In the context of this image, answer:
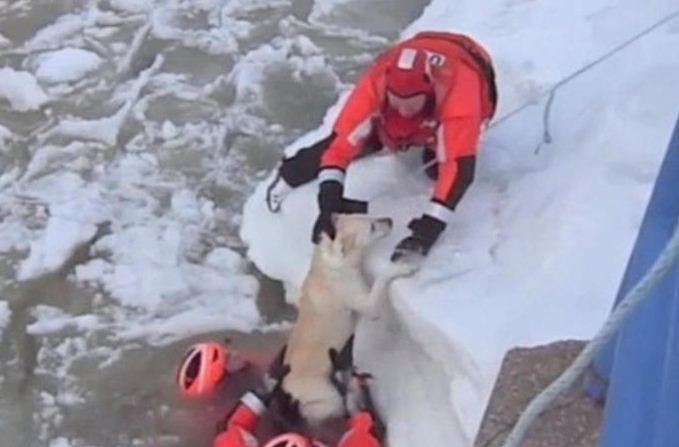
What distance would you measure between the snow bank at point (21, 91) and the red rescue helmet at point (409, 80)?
174cm

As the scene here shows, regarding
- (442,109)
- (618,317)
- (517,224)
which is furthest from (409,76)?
(618,317)

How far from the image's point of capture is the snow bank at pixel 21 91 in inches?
211

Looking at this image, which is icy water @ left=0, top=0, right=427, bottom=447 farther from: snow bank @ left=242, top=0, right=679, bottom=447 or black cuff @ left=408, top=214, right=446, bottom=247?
black cuff @ left=408, top=214, right=446, bottom=247

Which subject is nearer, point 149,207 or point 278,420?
point 278,420

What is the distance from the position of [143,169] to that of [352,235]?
1.29 meters

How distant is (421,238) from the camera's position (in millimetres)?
3982

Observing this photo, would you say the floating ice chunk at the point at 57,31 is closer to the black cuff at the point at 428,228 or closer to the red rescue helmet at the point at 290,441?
the black cuff at the point at 428,228

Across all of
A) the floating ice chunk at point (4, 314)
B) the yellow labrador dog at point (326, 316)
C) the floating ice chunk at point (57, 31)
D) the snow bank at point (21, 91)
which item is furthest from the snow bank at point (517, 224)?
the floating ice chunk at point (57, 31)

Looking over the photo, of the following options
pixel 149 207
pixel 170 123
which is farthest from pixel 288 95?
pixel 149 207

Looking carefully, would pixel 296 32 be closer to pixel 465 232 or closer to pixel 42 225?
pixel 42 225

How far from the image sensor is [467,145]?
4.03 m

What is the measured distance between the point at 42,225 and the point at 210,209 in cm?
52

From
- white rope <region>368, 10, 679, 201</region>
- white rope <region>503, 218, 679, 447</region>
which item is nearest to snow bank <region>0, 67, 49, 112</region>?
white rope <region>368, 10, 679, 201</region>

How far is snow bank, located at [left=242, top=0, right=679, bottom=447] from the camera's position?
3.73 metres
